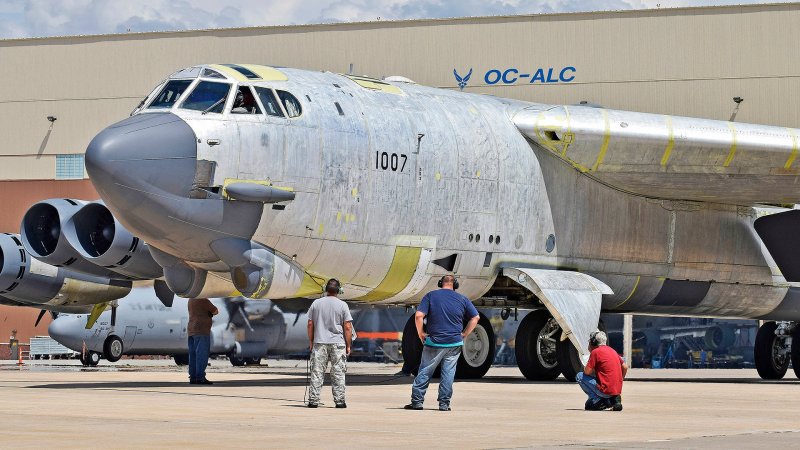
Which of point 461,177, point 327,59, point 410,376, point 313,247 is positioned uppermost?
point 327,59

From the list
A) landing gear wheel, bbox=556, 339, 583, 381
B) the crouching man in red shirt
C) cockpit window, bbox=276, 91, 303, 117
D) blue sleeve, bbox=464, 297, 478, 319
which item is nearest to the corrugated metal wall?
landing gear wheel, bbox=556, 339, 583, 381

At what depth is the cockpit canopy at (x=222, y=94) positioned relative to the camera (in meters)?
19.1

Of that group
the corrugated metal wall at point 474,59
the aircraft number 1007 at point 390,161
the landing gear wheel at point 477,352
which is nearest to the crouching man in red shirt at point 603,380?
the aircraft number 1007 at point 390,161

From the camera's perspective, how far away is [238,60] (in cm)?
5153

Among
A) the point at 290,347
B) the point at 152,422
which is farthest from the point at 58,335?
the point at 152,422

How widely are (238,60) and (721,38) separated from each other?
18.6 m

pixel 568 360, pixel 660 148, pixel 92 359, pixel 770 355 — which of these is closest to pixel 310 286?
pixel 568 360

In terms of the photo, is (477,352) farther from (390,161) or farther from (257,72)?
(257,72)

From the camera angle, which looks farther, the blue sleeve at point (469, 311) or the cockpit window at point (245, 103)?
the cockpit window at point (245, 103)

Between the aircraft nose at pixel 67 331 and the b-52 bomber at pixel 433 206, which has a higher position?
the b-52 bomber at pixel 433 206

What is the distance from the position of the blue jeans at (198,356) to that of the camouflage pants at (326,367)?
612 cm

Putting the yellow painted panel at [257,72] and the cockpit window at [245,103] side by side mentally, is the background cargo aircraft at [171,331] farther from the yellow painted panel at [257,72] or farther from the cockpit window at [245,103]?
the cockpit window at [245,103]

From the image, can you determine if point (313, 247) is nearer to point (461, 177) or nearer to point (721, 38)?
point (461, 177)

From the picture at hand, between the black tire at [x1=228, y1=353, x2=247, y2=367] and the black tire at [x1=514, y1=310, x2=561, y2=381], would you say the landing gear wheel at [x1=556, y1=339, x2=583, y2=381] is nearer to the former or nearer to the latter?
the black tire at [x1=514, y1=310, x2=561, y2=381]
